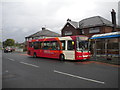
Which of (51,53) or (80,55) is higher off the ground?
(51,53)

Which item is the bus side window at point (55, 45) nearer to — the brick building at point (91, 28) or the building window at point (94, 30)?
the brick building at point (91, 28)

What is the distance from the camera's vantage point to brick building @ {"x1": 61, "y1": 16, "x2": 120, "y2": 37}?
27.4 m

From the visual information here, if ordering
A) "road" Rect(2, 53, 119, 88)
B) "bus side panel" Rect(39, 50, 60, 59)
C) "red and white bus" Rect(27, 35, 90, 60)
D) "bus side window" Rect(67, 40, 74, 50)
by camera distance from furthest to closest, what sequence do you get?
"bus side panel" Rect(39, 50, 60, 59) < "bus side window" Rect(67, 40, 74, 50) < "red and white bus" Rect(27, 35, 90, 60) < "road" Rect(2, 53, 119, 88)

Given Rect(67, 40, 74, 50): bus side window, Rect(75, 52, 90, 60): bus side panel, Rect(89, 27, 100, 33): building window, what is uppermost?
Rect(89, 27, 100, 33): building window

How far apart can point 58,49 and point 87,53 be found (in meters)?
3.40

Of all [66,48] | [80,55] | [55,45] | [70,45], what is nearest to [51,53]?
[55,45]

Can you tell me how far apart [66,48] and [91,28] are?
1737cm

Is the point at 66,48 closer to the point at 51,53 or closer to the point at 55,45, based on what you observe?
the point at 55,45

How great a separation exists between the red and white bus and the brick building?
14.8m

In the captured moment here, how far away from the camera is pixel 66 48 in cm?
1404

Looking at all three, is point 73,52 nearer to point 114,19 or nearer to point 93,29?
point 93,29

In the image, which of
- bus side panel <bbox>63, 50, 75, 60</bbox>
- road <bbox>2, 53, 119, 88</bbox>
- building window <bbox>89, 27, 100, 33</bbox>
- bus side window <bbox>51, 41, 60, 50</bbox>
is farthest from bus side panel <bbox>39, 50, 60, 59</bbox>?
building window <bbox>89, 27, 100, 33</bbox>

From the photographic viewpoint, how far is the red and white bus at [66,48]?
1329cm

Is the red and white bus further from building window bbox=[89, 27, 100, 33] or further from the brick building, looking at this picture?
building window bbox=[89, 27, 100, 33]
